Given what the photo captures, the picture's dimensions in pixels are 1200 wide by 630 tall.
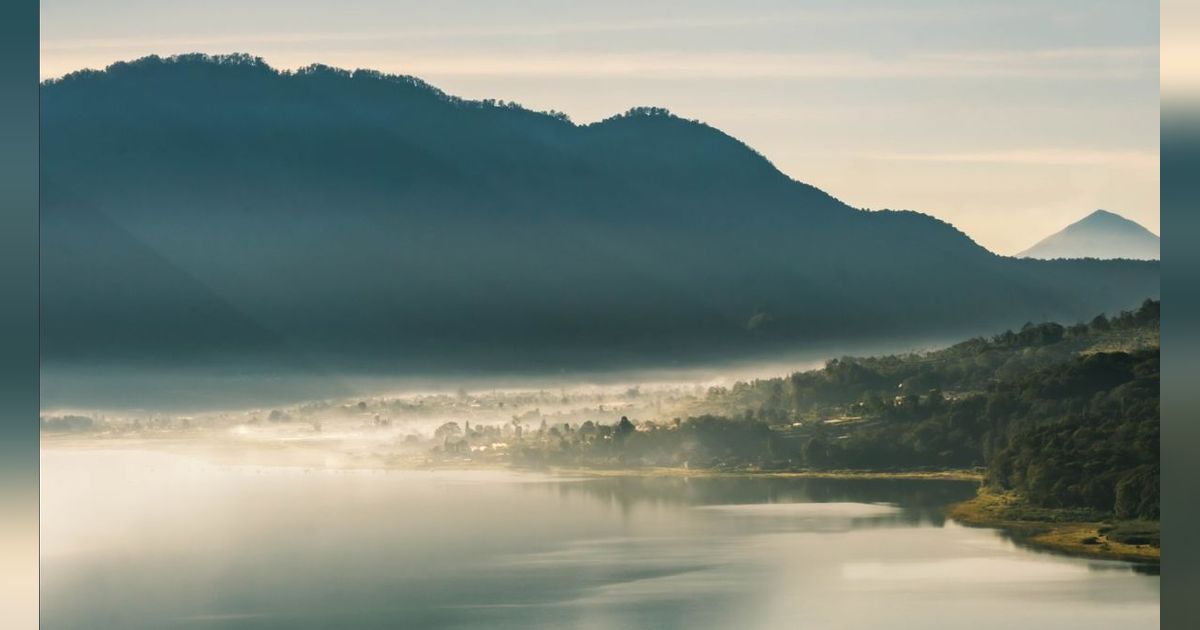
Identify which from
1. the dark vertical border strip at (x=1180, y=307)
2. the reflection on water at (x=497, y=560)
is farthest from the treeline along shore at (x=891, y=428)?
the dark vertical border strip at (x=1180, y=307)

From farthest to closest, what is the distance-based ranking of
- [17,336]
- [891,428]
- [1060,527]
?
[891,428]
[1060,527]
[17,336]

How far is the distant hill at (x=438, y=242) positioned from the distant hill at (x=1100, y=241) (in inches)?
3.3

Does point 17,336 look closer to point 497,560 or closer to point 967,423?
point 497,560

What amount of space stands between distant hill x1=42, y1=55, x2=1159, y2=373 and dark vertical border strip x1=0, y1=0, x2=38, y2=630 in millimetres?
3973

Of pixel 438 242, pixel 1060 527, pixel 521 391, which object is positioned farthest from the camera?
pixel 438 242

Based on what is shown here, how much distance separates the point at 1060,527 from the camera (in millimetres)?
8133

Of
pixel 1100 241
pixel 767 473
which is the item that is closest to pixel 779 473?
pixel 767 473

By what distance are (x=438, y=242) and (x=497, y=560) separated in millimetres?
1782

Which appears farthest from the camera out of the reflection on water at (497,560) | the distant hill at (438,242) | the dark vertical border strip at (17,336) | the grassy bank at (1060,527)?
the grassy bank at (1060,527)

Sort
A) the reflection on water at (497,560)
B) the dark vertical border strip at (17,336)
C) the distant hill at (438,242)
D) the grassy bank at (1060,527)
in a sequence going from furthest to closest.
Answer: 1. the grassy bank at (1060,527)
2. the distant hill at (438,242)
3. the reflection on water at (497,560)
4. the dark vertical border strip at (17,336)

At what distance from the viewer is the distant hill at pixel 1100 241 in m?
8.12

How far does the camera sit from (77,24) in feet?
25.3

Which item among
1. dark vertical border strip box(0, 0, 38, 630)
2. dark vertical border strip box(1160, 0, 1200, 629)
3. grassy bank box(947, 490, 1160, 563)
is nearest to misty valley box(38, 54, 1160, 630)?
grassy bank box(947, 490, 1160, 563)

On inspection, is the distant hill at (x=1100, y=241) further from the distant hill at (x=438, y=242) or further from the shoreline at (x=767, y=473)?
the shoreline at (x=767, y=473)
